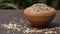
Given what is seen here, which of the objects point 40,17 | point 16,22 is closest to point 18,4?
point 16,22

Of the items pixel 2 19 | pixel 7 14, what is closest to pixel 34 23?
pixel 2 19

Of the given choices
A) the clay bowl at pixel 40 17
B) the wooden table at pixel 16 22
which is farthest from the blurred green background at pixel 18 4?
the clay bowl at pixel 40 17

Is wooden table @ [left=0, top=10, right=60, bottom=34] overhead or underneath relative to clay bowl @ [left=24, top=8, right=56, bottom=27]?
underneath

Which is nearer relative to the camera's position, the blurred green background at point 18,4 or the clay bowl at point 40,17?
the clay bowl at point 40,17

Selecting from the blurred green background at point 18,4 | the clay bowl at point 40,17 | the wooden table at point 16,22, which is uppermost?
the clay bowl at point 40,17

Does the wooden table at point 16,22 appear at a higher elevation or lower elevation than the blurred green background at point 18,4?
higher

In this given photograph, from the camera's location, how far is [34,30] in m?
1.35

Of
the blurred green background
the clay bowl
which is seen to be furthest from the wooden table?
the blurred green background

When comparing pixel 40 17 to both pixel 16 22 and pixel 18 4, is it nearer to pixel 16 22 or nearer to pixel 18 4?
pixel 16 22

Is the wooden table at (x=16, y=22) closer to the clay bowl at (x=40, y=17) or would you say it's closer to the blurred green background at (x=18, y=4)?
the clay bowl at (x=40, y=17)

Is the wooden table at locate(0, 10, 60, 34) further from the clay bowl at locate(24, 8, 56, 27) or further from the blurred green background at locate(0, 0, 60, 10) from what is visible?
the blurred green background at locate(0, 0, 60, 10)

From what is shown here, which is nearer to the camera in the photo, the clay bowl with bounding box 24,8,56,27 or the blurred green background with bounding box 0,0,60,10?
the clay bowl with bounding box 24,8,56,27

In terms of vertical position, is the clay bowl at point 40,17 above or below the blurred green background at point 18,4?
above

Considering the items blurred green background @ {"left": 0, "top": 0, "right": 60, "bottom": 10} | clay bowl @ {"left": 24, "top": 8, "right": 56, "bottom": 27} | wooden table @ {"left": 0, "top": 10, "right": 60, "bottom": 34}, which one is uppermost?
clay bowl @ {"left": 24, "top": 8, "right": 56, "bottom": 27}
